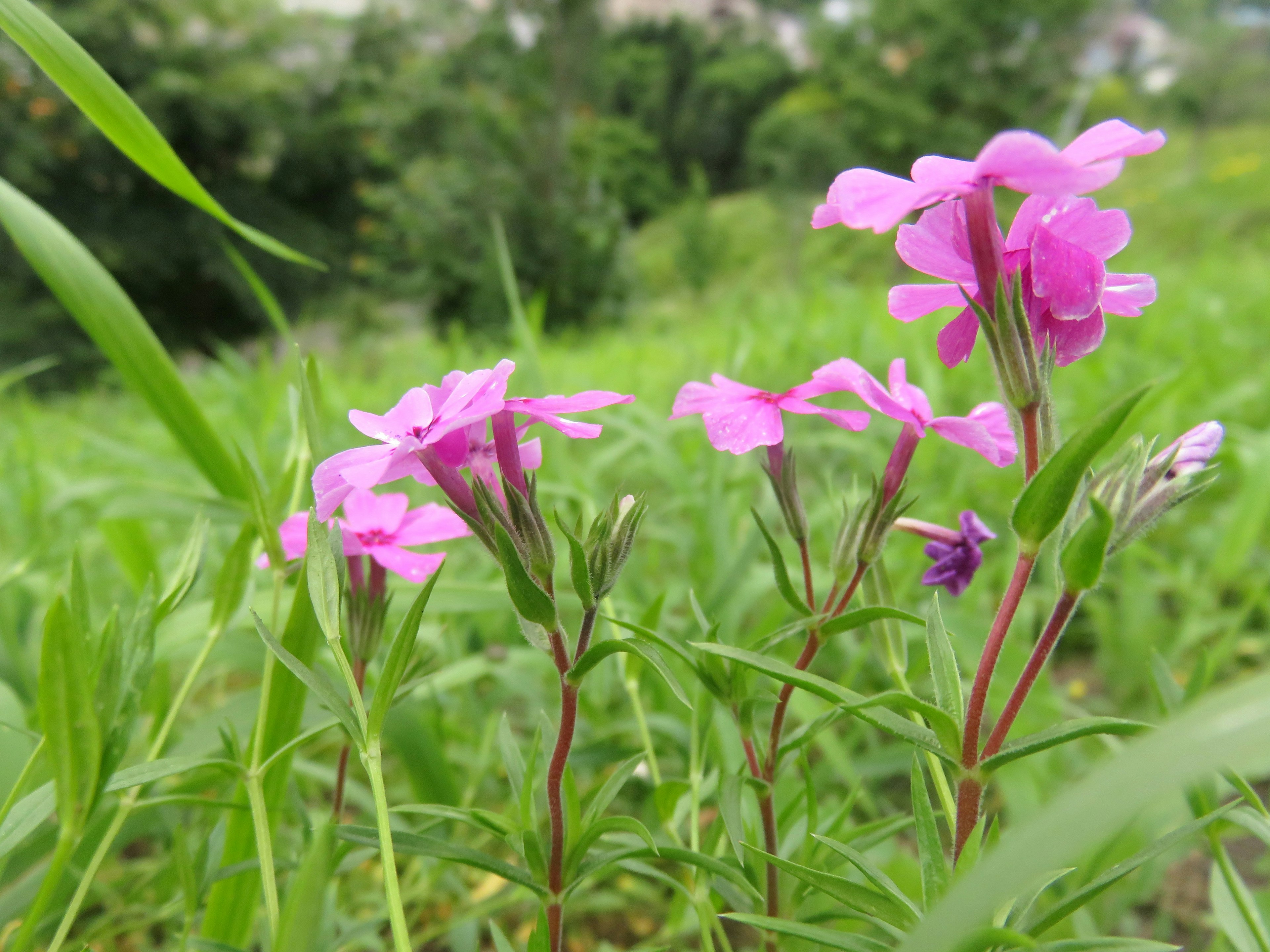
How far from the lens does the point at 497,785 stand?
2.88 feet

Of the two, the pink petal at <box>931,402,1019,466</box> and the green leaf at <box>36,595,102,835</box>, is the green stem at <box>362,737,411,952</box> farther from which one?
the pink petal at <box>931,402,1019,466</box>

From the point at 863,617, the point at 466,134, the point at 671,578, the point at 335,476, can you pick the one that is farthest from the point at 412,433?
the point at 466,134

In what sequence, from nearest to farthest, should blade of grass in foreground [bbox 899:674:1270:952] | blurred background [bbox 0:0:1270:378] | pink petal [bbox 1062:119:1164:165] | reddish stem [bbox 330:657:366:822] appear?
blade of grass in foreground [bbox 899:674:1270:952] < pink petal [bbox 1062:119:1164:165] < reddish stem [bbox 330:657:366:822] < blurred background [bbox 0:0:1270:378]

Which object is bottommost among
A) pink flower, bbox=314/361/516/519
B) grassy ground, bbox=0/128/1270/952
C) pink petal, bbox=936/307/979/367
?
grassy ground, bbox=0/128/1270/952

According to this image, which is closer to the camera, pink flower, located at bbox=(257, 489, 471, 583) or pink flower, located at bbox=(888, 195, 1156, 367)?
pink flower, located at bbox=(888, 195, 1156, 367)

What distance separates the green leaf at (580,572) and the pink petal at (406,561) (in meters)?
0.14

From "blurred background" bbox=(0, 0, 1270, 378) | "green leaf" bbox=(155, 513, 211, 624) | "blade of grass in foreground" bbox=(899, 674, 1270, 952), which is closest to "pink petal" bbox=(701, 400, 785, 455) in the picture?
"blade of grass in foreground" bbox=(899, 674, 1270, 952)

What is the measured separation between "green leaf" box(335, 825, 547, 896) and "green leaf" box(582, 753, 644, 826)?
0.04 metres

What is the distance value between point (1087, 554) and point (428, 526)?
1.27 ft

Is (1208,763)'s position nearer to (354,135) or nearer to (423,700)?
(423,700)

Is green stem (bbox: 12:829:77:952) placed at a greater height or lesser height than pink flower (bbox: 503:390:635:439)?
lesser

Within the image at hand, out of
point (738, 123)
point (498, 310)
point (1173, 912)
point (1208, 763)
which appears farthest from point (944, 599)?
point (738, 123)

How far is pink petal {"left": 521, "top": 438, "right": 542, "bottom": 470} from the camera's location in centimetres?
45

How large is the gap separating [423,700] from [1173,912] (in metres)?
0.80
